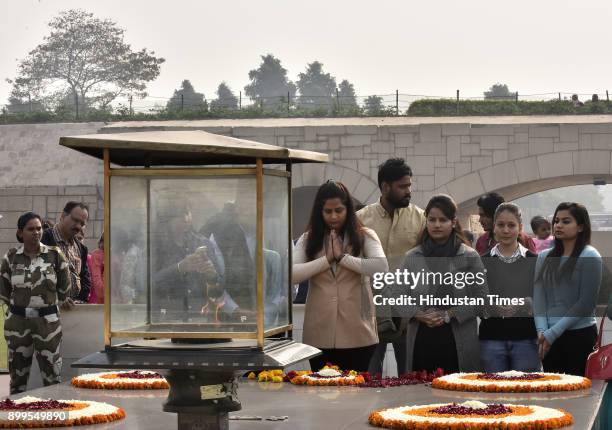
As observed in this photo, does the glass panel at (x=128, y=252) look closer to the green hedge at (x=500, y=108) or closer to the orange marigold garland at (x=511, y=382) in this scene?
the orange marigold garland at (x=511, y=382)

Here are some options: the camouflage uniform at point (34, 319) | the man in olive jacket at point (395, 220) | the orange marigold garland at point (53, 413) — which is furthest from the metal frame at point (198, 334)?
the camouflage uniform at point (34, 319)

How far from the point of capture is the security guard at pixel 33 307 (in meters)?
8.86

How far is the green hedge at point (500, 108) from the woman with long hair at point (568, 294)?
66.4 feet

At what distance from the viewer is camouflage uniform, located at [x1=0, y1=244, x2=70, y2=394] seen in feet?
29.1

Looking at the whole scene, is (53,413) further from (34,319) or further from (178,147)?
(34,319)

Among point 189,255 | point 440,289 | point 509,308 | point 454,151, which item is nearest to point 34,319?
point 440,289

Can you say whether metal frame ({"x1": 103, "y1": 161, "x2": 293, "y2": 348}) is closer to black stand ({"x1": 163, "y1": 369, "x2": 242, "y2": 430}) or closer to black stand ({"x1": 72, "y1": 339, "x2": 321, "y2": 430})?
black stand ({"x1": 72, "y1": 339, "x2": 321, "y2": 430})

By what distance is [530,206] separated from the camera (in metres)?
140

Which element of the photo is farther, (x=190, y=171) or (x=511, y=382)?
(x=511, y=382)

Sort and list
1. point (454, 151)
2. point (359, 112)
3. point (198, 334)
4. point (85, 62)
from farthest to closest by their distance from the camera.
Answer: point (85, 62)
point (359, 112)
point (454, 151)
point (198, 334)

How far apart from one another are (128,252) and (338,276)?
2562mm

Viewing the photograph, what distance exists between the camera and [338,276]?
7496 mm

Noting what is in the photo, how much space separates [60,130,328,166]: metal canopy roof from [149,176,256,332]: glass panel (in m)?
0.15

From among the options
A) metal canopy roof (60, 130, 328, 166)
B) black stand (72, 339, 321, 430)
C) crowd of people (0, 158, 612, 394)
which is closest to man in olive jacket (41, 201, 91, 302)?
crowd of people (0, 158, 612, 394)
